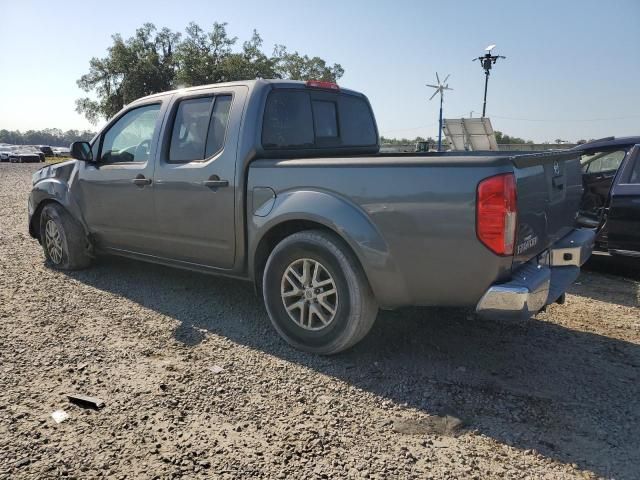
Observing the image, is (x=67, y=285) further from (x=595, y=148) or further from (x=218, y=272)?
(x=595, y=148)

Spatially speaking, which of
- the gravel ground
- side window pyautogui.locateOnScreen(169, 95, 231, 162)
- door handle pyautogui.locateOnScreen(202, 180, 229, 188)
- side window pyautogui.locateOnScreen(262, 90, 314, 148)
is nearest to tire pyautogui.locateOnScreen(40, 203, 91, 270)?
the gravel ground

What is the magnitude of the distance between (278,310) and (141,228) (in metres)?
1.78

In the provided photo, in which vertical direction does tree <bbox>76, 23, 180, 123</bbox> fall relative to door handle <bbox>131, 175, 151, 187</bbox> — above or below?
above

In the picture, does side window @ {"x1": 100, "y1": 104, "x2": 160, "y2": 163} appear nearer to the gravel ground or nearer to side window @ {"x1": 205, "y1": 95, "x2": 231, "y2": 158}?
side window @ {"x1": 205, "y1": 95, "x2": 231, "y2": 158}

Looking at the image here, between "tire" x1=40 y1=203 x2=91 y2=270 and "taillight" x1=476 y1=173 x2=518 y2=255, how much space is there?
4366mm

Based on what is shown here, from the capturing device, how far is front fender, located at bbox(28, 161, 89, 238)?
529 centimetres

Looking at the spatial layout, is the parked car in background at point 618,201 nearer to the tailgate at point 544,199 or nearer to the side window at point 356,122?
the tailgate at point 544,199

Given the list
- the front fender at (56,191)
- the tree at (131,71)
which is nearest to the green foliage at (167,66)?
the tree at (131,71)

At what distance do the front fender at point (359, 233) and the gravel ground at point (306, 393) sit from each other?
592 millimetres

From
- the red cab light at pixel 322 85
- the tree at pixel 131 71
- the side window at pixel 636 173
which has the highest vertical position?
the tree at pixel 131 71

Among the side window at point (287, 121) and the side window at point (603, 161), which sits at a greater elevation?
the side window at point (287, 121)

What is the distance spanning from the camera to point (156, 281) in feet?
17.4

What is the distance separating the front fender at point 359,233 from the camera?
3.06 meters

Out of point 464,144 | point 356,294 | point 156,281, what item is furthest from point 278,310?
point 464,144
